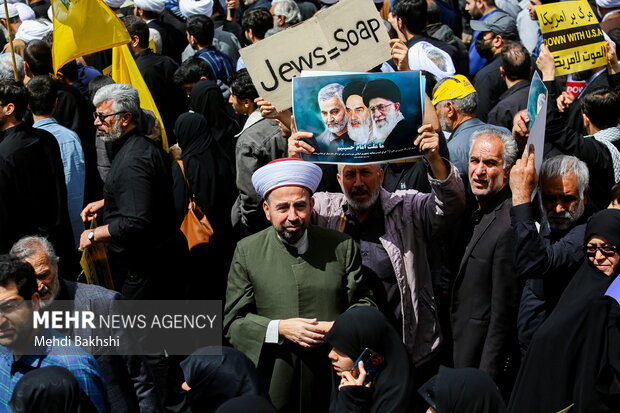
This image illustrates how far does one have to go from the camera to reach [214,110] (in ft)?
27.0

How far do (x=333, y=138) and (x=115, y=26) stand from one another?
3.28 meters

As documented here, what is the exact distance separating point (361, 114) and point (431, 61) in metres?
3.29

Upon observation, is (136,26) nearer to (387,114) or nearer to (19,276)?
(387,114)

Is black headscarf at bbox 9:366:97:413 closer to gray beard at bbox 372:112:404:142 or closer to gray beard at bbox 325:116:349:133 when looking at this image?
gray beard at bbox 325:116:349:133

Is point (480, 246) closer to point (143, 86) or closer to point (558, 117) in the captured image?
point (558, 117)

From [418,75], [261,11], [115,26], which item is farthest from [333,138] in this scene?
[261,11]

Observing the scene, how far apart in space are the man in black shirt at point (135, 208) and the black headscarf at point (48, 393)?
233cm

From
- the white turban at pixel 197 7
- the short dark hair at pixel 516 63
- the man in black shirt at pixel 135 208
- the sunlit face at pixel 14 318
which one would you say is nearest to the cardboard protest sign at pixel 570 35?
the short dark hair at pixel 516 63

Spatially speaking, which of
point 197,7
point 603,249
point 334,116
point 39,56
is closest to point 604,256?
point 603,249

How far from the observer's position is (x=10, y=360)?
4.16 metres

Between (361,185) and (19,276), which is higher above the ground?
(361,185)

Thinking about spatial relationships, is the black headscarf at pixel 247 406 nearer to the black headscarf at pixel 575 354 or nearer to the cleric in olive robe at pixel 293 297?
the cleric in olive robe at pixel 293 297

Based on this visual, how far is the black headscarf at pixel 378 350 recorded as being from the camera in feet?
14.3

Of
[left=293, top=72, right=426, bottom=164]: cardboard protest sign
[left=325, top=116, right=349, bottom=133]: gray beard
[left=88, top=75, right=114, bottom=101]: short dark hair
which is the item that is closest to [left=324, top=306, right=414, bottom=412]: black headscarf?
[left=293, top=72, right=426, bottom=164]: cardboard protest sign
